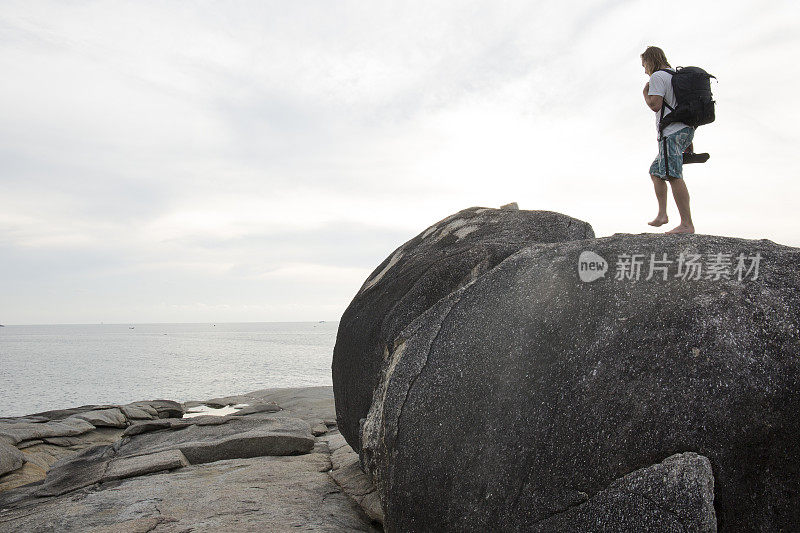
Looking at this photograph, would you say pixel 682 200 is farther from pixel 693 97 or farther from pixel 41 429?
pixel 41 429

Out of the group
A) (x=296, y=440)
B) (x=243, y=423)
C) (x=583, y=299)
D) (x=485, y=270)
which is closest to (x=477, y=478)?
(x=583, y=299)

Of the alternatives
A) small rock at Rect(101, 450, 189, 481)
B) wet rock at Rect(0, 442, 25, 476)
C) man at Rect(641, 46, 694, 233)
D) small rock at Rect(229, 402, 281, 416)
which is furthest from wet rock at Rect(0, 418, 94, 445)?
man at Rect(641, 46, 694, 233)

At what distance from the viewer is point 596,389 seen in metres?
4.00

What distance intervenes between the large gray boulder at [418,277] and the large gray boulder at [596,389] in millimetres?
1126

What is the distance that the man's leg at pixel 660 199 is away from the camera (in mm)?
6488

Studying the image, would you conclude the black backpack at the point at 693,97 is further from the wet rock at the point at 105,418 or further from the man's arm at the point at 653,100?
the wet rock at the point at 105,418

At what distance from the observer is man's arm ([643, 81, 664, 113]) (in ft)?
20.3

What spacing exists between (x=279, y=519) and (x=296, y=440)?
161 inches

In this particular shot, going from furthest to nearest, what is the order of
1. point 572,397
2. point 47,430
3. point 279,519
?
1. point 47,430
2. point 279,519
3. point 572,397

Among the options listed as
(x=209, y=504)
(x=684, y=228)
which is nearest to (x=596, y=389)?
(x=684, y=228)

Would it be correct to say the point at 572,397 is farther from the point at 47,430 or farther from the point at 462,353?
the point at 47,430

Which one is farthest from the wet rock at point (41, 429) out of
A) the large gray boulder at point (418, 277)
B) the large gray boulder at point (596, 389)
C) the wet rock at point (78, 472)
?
the large gray boulder at point (596, 389)

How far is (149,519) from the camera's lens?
588cm

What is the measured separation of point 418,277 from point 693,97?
3.57 m
